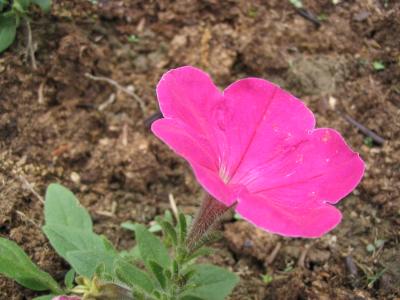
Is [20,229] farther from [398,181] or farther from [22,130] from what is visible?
[398,181]

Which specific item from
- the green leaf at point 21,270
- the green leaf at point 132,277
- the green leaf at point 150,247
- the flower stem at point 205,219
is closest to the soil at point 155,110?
the green leaf at point 21,270

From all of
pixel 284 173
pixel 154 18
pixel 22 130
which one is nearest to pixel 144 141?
pixel 22 130

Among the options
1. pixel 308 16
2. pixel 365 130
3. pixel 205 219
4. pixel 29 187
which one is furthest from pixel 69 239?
pixel 308 16

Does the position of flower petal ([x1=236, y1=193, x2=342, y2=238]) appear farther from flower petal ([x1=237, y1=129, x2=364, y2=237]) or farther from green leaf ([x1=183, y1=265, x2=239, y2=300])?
green leaf ([x1=183, y1=265, x2=239, y2=300])

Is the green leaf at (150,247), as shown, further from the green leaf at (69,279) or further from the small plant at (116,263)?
the green leaf at (69,279)

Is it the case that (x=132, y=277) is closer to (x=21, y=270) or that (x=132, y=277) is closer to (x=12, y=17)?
(x=21, y=270)
